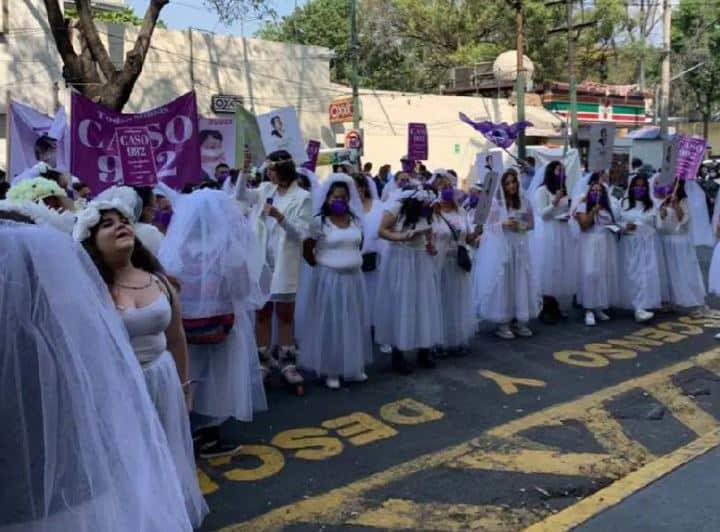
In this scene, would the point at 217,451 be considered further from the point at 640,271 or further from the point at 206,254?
the point at 640,271

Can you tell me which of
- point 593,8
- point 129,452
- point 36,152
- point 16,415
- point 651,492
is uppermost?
point 593,8

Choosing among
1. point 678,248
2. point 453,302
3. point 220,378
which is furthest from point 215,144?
point 220,378

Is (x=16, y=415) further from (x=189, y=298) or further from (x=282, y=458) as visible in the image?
(x=282, y=458)

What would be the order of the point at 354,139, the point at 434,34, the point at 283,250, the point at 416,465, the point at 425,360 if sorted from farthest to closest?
the point at 434,34, the point at 354,139, the point at 425,360, the point at 283,250, the point at 416,465

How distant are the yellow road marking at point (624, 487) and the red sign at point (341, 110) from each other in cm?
2187

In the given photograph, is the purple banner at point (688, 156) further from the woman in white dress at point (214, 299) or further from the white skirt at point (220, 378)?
the white skirt at point (220, 378)

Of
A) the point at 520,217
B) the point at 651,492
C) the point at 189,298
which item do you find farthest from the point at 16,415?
the point at 520,217

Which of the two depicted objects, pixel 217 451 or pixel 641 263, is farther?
pixel 641 263

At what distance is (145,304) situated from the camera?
11.4 feet

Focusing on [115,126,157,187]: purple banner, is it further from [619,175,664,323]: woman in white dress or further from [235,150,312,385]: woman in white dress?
[619,175,664,323]: woman in white dress

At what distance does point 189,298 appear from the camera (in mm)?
4844

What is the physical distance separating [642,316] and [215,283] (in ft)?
20.1

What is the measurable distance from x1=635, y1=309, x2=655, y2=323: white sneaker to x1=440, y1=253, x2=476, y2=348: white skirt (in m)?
2.66

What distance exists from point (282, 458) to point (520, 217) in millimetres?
4429
